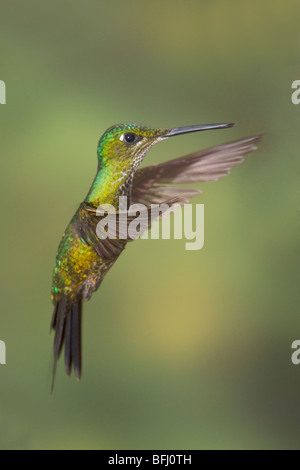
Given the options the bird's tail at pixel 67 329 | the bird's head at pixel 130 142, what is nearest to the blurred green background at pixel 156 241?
A: the bird's tail at pixel 67 329

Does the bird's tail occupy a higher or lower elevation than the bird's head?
lower

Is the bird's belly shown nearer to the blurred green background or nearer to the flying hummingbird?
the flying hummingbird

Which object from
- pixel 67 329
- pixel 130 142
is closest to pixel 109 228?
pixel 130 142

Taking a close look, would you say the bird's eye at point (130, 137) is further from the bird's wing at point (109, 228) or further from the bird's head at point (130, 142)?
the bird's wing at point (109, 228)

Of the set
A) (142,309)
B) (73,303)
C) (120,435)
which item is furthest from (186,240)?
(120,435)

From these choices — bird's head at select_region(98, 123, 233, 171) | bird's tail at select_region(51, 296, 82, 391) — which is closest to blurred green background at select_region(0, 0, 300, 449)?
bird's tail at select_region(51, 296, 82, 391)

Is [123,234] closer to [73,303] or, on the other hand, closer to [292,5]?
[73,303]

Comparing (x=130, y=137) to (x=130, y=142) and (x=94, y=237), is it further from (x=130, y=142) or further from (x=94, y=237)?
(x=94, y=237)
